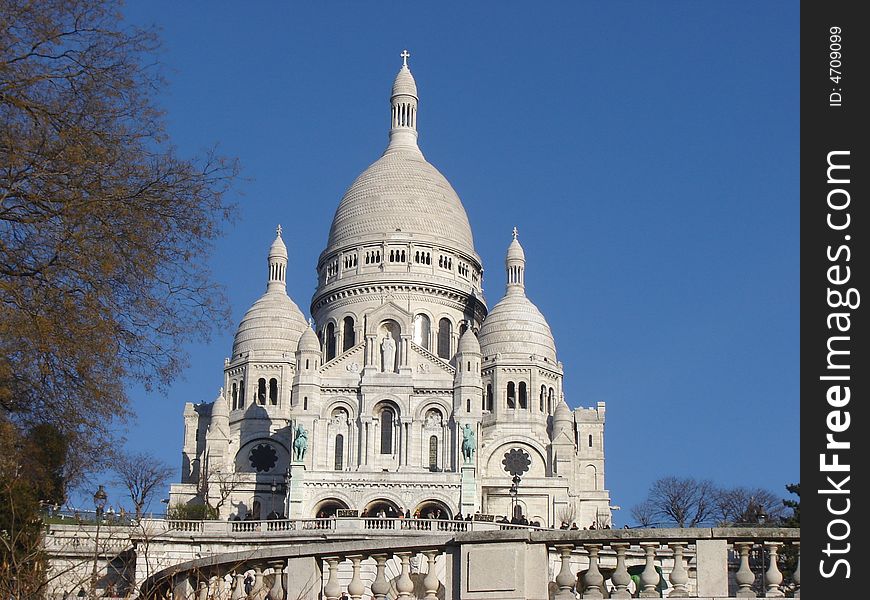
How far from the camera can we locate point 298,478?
2886 inches

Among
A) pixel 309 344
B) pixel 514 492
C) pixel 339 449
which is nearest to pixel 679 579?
pixel 514 492

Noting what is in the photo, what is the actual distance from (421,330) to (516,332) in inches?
231

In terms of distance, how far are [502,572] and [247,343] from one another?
80672 mm

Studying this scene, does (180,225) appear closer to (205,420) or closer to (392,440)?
(392,440)

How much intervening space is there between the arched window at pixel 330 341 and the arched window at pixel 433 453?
13717 mm

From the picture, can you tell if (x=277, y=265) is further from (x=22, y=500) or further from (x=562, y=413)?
(x=22, y=500)

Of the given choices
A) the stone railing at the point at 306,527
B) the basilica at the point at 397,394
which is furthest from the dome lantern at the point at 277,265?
the stone railing at the point at 306,527

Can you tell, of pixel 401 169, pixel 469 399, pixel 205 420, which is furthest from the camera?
pixel 401 169

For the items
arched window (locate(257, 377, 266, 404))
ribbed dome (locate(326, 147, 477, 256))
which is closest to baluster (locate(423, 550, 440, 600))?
arched window (locate(257, 377, 266, 404))

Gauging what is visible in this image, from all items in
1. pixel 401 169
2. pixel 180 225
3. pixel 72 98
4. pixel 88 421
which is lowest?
pixel 88 421

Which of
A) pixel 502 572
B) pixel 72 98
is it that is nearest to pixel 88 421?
pixel 72 98

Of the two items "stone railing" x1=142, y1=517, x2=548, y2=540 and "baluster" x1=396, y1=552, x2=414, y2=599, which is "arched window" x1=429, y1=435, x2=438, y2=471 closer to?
"stone railing" x1=142, y1=517, x2=548, y2=540

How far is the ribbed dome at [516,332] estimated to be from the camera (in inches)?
3519

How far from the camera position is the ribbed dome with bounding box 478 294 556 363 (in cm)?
8938
